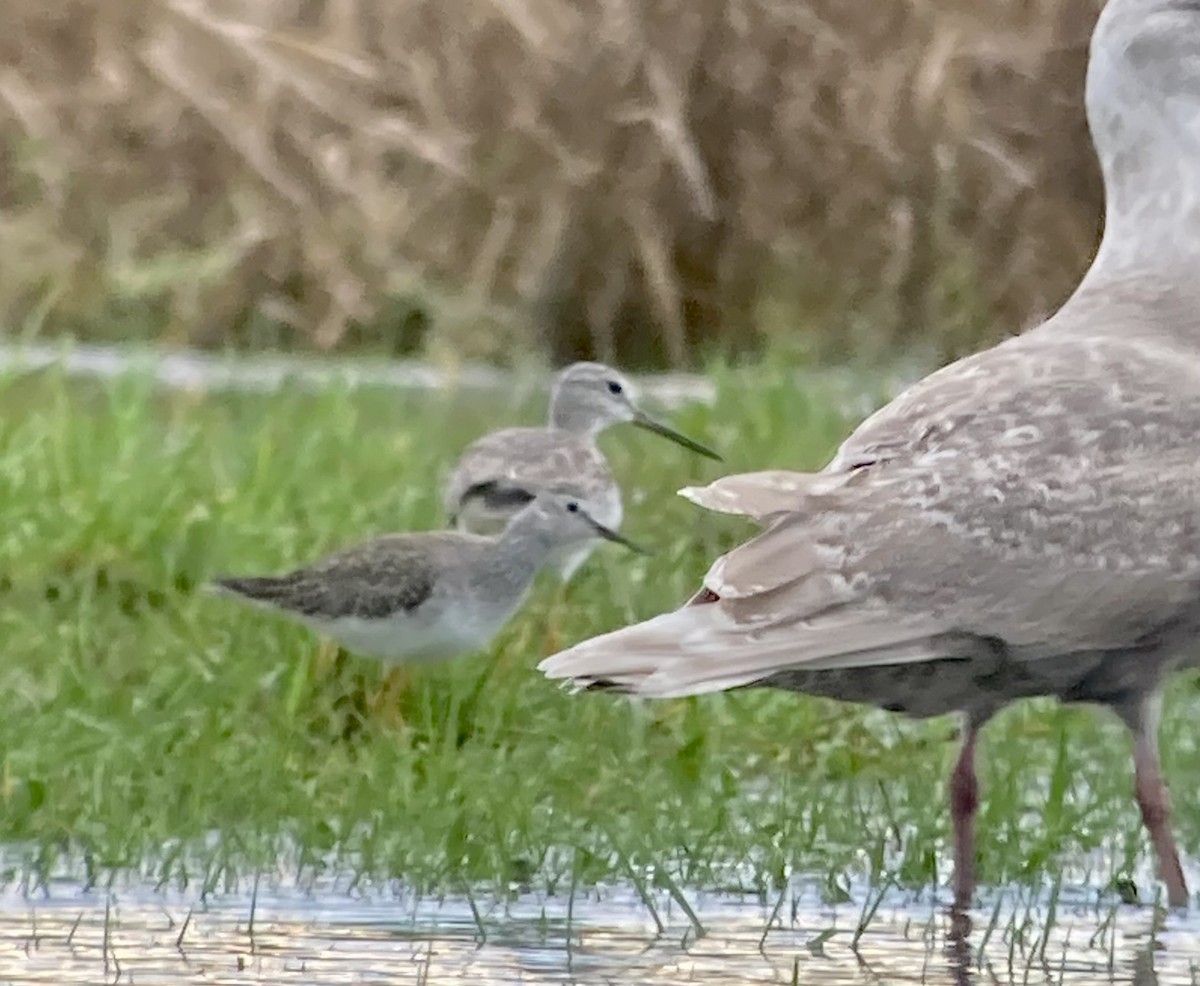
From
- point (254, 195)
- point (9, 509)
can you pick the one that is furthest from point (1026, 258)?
point (9, 509)

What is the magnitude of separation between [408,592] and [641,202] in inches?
252

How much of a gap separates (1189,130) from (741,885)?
1857 mm

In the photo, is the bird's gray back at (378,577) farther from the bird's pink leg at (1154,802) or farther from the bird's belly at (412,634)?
the bird's pink leg at (1154,802)

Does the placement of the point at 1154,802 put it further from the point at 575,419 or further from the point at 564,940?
the point at 575,419

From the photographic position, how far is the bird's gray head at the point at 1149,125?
251 inches

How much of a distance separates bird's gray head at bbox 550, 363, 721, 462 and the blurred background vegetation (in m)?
2.97

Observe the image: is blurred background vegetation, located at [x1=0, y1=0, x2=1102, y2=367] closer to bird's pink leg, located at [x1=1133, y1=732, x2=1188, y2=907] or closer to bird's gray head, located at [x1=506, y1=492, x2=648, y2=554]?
bird's gray head, located at [x1=506, y1=492, x2=648, y2=554]

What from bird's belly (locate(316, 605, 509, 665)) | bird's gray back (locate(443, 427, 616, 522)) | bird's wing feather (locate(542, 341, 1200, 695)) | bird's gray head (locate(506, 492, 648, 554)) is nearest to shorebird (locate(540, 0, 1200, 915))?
bird's wing feather (locate(542, 341, 1200, 695))

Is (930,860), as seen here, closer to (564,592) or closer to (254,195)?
(564,592)

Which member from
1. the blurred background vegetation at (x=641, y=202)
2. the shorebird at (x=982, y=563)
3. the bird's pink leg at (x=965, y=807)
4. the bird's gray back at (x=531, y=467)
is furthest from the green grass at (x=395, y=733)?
the blurred background vegetation at (x=641, y=202)

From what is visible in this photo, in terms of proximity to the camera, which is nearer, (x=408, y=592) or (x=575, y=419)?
(x=408, y=592)

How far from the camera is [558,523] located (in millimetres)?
7980

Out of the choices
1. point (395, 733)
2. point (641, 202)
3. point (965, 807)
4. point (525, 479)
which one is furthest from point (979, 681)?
point (641, 202)

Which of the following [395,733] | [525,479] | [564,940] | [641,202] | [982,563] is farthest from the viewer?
[641,202]
